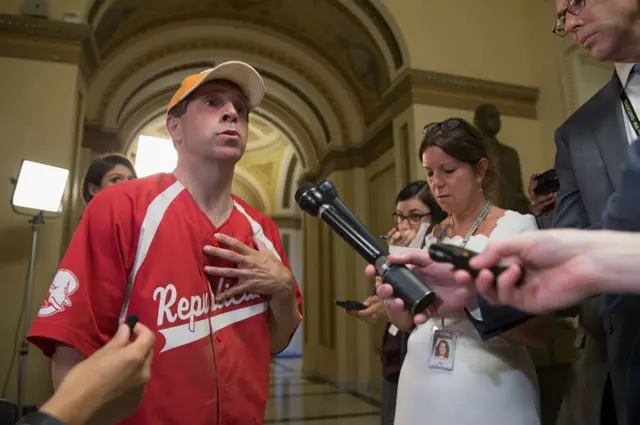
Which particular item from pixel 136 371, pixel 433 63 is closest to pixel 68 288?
pixel 136 371

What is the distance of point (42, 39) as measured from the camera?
4523mm

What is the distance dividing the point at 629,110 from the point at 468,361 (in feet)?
2.59

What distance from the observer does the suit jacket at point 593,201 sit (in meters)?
1.13

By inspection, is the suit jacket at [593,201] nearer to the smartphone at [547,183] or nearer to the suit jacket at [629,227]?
the suit jacket at [629,227]

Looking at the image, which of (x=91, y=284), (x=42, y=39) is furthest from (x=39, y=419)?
(x=42, y=39)

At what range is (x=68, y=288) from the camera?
111 cm

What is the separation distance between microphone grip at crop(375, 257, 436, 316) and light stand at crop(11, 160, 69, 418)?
3718mm

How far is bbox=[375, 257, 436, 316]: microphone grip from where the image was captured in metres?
0.87

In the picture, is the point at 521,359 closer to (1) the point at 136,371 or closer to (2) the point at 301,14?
(1) the point at 136,371

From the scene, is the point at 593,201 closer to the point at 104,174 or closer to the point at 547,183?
the point at 547,183

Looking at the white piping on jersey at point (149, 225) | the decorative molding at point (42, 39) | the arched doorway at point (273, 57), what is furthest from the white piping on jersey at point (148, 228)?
the arched doorway at point (273, 57)

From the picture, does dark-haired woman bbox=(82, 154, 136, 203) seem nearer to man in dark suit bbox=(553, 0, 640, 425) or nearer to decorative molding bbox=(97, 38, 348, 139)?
man in dark suit bbox=(553, 0, 640, 425)

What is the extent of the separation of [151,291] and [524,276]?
2.80 ft

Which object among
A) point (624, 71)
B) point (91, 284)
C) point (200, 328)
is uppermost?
point (624, 71)
